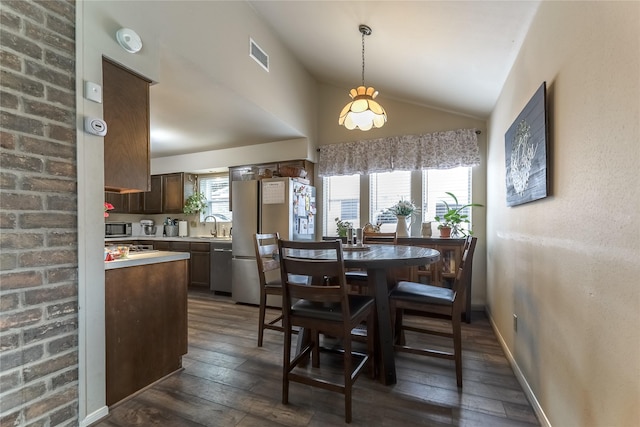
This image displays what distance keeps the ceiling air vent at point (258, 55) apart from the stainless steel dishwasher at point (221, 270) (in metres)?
2.58

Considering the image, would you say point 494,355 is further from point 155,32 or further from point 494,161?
point 155,32

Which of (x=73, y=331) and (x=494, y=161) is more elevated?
(x=494, y=161)

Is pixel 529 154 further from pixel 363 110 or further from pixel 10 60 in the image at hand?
pixel 10 60

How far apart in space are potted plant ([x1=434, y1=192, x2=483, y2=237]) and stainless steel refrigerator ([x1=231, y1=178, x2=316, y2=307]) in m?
1.80

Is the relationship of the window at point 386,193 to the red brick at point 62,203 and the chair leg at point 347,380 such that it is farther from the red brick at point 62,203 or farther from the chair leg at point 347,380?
the red brick at point 62,203

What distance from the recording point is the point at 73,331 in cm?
151

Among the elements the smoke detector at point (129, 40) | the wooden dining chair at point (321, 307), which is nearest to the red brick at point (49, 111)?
the smoke detector at point (129, 40)

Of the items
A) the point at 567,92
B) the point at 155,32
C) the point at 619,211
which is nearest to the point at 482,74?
the point at 567,92

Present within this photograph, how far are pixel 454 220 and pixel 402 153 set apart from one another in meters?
1.10

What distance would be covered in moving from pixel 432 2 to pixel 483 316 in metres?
3.20

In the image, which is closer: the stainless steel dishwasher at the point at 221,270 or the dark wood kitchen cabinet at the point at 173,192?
the stainless steel dishwasher at the point at 221,270

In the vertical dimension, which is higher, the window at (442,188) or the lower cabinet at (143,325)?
the window at (442,188)

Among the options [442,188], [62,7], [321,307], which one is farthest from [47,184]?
[442,188]

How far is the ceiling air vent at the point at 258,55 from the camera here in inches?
117
